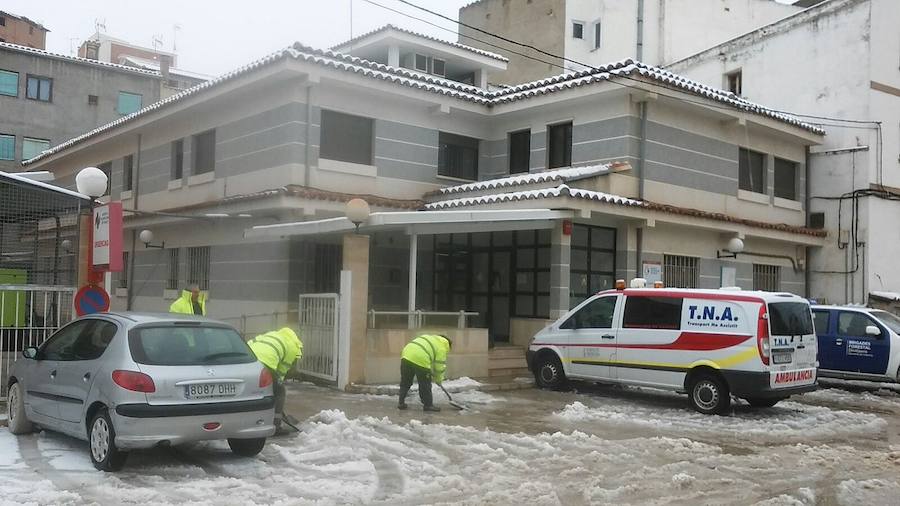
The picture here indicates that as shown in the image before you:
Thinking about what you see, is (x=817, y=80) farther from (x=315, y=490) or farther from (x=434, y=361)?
(x=315, y=490)

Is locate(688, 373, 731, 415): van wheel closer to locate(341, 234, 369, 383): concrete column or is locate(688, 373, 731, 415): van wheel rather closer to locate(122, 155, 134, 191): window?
locate(341, 234, 369, 383): concrete column

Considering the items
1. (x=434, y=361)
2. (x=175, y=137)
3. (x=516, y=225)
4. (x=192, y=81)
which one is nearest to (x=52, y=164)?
(x=175, y=137)

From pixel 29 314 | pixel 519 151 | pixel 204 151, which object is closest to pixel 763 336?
pixel 519 151

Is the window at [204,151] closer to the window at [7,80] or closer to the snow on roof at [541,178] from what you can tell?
the snow on roof at [541,178]

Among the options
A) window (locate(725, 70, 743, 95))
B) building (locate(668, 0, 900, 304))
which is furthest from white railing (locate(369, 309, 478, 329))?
window (locate(725, 70, 743, 95))

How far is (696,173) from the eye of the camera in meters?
18.4

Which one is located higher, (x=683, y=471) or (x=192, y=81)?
(x=192, y=81)

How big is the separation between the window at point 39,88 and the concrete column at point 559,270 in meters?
30.7

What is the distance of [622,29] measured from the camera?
3030cm

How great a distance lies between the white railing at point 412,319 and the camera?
1330 cm

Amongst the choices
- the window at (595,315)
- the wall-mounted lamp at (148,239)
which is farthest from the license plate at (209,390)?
the wall-mounted lamp at (148,239)

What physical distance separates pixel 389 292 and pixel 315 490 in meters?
10.7

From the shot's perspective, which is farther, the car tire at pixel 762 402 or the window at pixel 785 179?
the window at pixel 785 179

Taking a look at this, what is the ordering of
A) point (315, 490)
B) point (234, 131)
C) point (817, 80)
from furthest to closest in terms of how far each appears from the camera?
point (817, 80), point (234, 131), point (315, 490)
